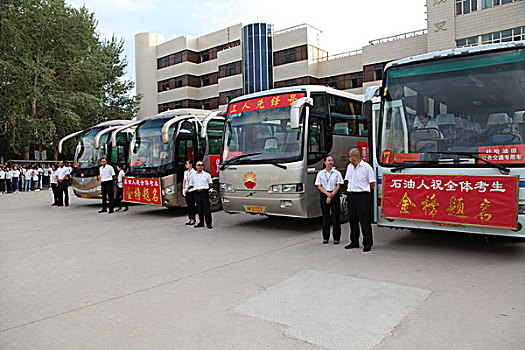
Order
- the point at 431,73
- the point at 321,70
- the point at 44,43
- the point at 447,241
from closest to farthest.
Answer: the point at 431,73
the point at 447,241
the point at 44,43
the point at 321,70

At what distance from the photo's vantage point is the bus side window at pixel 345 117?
380 inches

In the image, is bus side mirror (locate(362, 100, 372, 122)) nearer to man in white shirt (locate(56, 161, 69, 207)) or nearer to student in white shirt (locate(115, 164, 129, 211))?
student in white shirt (locate(115, 164, 129, 211))

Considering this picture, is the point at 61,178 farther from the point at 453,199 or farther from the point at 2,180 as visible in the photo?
the point at 453,199

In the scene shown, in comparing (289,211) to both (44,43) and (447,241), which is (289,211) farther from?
(44,43)

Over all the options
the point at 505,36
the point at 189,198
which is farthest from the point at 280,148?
the point at 505,36

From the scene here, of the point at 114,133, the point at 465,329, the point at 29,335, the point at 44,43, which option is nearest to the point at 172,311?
the point at 29,335

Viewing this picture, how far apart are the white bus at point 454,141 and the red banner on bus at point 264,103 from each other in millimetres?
2073

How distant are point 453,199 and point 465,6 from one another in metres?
27.6

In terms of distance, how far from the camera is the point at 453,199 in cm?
627

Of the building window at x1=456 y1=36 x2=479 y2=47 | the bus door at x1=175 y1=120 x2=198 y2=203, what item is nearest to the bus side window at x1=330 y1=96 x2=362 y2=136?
the bus door at x1=175 y1=120 x2=198 y2=203

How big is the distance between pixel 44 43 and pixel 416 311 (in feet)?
118

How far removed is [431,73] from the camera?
22.1 feet

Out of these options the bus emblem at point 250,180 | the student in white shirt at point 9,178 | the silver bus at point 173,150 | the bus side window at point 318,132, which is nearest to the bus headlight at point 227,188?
the bus emblem at point 250,180

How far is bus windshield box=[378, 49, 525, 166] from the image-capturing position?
19.7 ft
